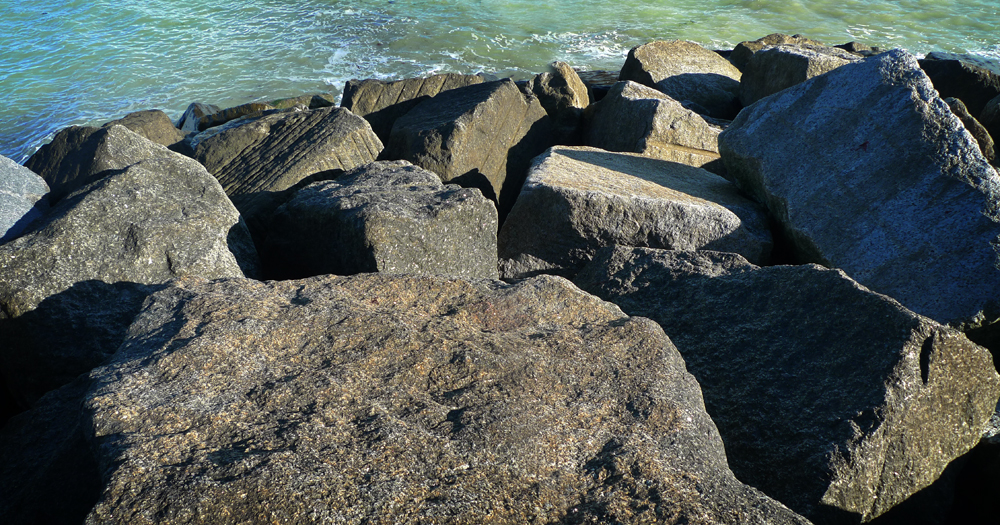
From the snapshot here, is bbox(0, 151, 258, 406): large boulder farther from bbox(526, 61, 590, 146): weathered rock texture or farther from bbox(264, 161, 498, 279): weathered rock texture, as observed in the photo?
bbox(526, 61, 590, 146): weathered rock texture

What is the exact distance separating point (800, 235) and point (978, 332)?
0.90 meters

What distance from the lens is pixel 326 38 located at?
12.5m

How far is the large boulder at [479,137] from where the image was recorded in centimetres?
438

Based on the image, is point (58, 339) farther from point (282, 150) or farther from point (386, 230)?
point (282, 150)

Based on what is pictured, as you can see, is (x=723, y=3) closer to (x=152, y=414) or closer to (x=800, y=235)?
(x=800, y=235)

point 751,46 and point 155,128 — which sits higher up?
point 751,46

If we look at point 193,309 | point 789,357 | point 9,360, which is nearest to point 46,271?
point 9,360

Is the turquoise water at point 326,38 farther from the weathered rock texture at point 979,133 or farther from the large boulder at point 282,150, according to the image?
the weathered rock texture at point 979,133

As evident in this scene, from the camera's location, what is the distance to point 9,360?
2557mm

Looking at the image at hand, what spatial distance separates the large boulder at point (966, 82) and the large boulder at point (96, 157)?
20.7ft

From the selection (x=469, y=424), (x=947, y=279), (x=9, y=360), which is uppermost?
(x=469, y=424)

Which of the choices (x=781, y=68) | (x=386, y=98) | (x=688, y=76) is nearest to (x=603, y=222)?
(x=386, y=98)

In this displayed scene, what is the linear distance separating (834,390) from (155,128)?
5685 mm

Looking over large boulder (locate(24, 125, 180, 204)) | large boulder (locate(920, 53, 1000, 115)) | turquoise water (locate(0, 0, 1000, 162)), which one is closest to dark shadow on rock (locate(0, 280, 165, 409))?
large boulder (locate(24, 125, 180, 204))
